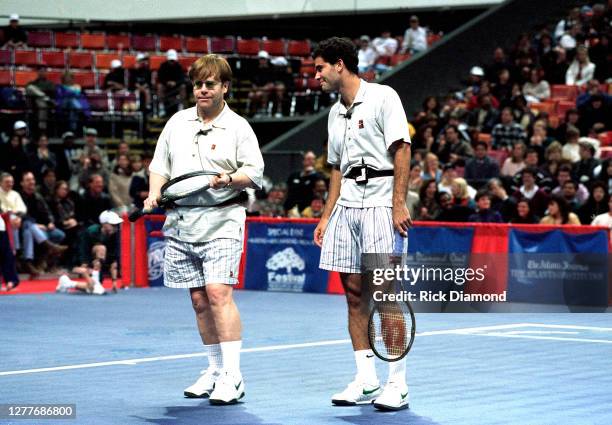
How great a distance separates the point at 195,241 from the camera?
26.0 ft

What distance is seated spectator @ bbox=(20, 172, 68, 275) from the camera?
19812 millimetres

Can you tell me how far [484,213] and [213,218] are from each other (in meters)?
10.3

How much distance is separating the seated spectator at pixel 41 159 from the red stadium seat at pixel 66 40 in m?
5.19

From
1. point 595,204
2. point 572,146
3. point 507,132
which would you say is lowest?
point 595,204

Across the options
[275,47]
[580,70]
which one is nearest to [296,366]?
[580,70]

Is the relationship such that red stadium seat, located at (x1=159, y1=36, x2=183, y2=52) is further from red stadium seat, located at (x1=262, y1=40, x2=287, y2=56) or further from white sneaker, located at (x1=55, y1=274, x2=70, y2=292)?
white sneaker, located at (x1=55, y1=274, x2=70, y2=292)

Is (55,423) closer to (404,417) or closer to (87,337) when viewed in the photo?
(404,417)

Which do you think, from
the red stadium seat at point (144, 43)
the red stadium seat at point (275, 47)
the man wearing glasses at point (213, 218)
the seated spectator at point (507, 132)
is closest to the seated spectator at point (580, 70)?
the seated spectator at point (507, 132)

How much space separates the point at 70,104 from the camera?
24.2 meters

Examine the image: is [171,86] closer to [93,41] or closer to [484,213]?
[93,41]

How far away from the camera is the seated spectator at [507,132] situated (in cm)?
2170

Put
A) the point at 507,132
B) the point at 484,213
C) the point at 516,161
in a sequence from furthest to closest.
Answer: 1. the point at 507,132
2. the point at 516,161
3. the point at 484,213

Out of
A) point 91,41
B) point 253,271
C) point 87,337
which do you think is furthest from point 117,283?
point 91,41

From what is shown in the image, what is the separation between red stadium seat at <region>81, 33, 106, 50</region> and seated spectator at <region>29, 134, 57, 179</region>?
17.7 feet
